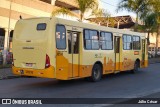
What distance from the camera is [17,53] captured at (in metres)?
13.2

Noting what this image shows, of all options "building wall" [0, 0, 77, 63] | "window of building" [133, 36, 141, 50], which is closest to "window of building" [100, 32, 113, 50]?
"window of building" [133, 36, 141, 50]

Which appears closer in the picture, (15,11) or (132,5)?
(15,11)

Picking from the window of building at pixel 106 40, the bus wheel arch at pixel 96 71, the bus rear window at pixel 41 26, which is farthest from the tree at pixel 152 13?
the bus rear window at pixel 41 26

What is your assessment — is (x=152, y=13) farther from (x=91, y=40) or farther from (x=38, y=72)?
(x=38, y=72)

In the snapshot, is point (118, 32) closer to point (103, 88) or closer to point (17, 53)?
point (103, 88)

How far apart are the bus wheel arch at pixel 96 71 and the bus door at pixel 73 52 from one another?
1564 mm

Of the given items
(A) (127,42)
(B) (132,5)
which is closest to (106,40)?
(A) (127,42)

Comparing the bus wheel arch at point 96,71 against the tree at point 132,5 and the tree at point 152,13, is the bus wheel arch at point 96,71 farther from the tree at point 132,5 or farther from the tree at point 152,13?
the tree at point 152,13

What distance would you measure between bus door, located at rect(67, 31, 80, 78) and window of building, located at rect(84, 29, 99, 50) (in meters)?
0.65

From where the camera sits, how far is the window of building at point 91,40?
14623 millimetres

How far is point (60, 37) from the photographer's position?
12.9m

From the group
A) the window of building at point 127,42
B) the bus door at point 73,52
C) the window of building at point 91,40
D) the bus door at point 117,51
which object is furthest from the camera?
the window of building at point 127,42

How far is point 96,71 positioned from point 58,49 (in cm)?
352

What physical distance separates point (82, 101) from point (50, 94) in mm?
1768
